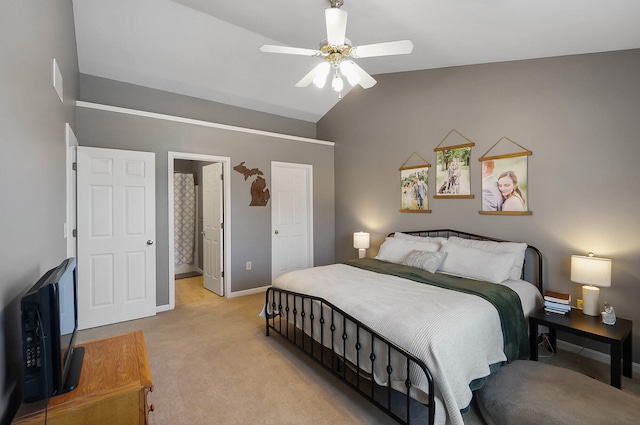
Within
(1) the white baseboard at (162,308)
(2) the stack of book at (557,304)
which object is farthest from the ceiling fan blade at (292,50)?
(1) the white baseboard at (162,308)

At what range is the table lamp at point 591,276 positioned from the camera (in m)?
2.45

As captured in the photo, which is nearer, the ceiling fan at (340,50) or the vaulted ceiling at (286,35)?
the ceiling fan at (340,50)

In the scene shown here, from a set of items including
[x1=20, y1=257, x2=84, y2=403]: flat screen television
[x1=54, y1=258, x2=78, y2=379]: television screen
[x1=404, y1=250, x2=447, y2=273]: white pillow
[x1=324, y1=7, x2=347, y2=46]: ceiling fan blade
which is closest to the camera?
[x1=20, y1=257, x2=84, y2=403]: flat screen television

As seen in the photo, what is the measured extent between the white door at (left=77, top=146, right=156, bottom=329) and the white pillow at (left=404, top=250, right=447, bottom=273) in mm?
3174

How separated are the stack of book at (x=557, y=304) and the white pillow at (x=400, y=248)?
3.69 ft

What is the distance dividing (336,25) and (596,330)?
9.92 feet

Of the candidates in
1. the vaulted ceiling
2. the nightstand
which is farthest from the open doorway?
the nightstand

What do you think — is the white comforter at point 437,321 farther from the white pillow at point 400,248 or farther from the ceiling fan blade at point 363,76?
the ceiling fan blade at point 363,76

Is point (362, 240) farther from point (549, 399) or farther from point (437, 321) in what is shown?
point (549, 399)

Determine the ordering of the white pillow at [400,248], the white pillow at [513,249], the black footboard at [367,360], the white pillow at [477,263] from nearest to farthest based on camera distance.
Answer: the black footboard at [367,360] → the white pillow at [477,263] → the white pillow at [513,249] → the white pillow at [400,248]

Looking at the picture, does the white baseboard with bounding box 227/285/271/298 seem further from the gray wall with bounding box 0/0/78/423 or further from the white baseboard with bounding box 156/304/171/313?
the gray wall with bounding box 0/0/78/423

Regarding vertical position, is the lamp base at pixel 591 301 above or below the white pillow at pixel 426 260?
below

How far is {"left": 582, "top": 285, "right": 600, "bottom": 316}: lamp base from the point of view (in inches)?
101

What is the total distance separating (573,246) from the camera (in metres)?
2.88
